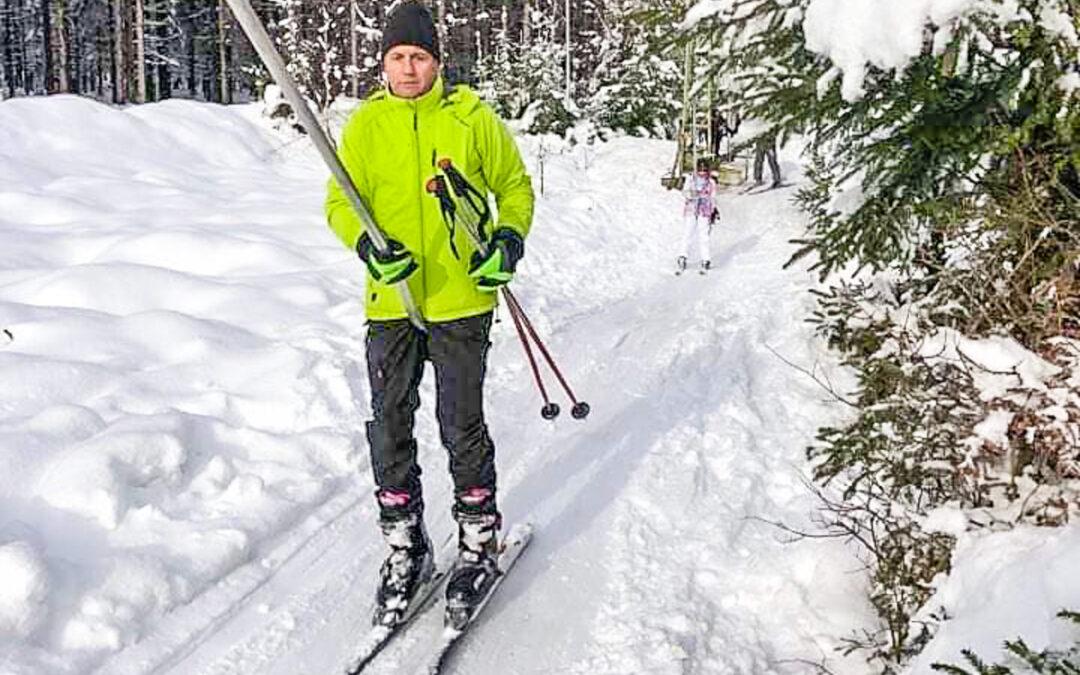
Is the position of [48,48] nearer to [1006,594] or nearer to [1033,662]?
[1006,594]

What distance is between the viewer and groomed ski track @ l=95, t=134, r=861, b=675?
144 inches

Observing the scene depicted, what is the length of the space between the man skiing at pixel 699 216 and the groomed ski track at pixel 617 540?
3863 mm

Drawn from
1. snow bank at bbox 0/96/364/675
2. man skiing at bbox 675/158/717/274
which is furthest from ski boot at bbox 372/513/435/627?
man skiing at bbox 675/158/717/274

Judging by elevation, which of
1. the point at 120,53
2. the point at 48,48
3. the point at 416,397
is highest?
the point at 48,48

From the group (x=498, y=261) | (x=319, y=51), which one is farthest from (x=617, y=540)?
(x=319, y=51)

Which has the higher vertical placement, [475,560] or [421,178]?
[421,178]

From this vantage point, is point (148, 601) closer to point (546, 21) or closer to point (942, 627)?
point (942, 627)

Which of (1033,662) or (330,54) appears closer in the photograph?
(1033,662)

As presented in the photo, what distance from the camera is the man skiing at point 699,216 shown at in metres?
13.1

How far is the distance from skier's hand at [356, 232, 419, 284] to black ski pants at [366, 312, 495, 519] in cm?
33

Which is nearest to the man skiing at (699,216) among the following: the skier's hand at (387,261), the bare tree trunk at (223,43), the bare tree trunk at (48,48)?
the skier's hand at (387,261)

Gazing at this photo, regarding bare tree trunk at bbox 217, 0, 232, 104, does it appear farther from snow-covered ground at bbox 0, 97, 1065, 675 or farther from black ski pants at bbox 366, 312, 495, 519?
black ski pants at bbox 366, 312, 495, 519

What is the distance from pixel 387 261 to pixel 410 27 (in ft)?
2.97

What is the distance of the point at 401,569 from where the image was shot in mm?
3910
